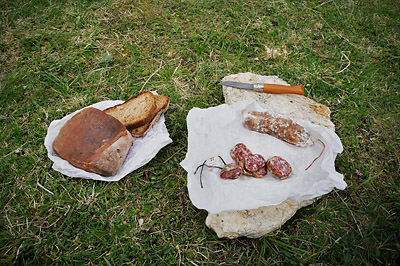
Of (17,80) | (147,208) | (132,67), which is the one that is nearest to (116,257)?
(147,208)

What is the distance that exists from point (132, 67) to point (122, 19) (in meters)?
1.04

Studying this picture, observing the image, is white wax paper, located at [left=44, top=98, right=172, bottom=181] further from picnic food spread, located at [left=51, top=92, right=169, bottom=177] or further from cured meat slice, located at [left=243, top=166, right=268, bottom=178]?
cured meat slice, located at [left=243, top=166, right=268, bottom=178]

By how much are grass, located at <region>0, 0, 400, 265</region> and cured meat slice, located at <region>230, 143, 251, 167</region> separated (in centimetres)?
61

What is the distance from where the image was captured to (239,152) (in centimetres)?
258

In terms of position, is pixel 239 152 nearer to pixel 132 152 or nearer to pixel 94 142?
pixel 132 152

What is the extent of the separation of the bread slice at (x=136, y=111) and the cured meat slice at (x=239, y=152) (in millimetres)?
941

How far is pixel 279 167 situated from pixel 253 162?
0.78ft

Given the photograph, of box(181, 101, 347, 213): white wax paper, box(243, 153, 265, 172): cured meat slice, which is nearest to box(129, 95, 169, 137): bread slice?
box(181, 101, 347, 213): white wax paper

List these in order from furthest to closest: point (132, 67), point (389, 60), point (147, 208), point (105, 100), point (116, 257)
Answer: point (389, 60)
point (132, 67)
point (105, 100)
point (147, 208)
point (116, 257)

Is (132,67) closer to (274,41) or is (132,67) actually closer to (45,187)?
(45,187)

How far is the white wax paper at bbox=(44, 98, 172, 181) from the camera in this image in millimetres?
2564

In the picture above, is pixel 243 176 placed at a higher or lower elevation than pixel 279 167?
lower

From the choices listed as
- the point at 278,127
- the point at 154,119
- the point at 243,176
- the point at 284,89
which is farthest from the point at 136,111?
the point at 284,89

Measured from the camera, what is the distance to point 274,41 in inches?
161
